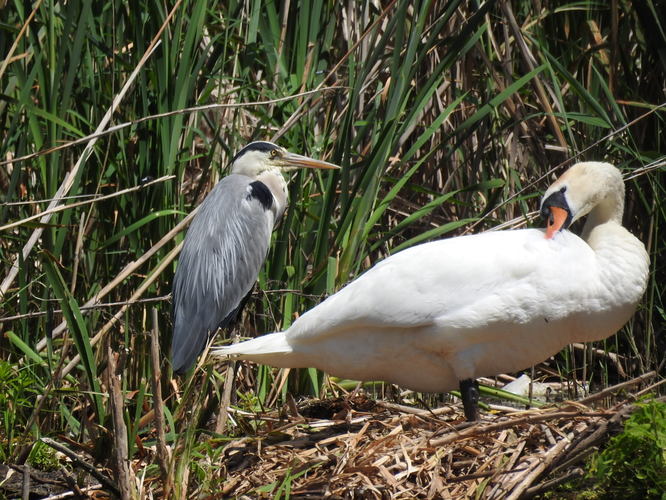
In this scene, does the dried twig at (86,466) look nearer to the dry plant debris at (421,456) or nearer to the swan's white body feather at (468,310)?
the dry plant debris at (421,456)

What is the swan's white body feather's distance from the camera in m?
3.60

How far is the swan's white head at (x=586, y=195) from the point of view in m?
3.96

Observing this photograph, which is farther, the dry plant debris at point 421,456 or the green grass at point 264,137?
the green grass at point 264,137

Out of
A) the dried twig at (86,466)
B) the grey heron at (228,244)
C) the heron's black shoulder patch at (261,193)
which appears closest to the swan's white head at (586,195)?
the grey heron at (228,244)

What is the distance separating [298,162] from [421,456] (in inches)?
81.6

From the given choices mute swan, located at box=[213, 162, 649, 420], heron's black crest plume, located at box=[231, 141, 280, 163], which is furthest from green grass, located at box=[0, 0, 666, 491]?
mute swan, located at box=[213, 162, 649, 420]

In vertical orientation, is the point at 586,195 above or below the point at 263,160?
above

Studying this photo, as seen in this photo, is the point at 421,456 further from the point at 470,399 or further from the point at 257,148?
the point at 257,148

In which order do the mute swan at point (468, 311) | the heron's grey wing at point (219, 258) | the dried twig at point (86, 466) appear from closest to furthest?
the dried twig at point (86, 466)
the mute swan at point (468, 311)
the heron's grey wing at point (219, 258)

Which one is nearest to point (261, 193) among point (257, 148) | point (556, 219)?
point (257, 148)

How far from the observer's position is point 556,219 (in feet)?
12.8

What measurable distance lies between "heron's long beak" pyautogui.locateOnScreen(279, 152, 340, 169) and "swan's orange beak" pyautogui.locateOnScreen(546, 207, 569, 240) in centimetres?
109

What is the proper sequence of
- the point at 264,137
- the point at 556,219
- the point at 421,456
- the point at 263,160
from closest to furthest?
the point at 421,456, the point at 556,219, the point at 263,160, the point at 264,137

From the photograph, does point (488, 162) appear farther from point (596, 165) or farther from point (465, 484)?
point (465, 484)
